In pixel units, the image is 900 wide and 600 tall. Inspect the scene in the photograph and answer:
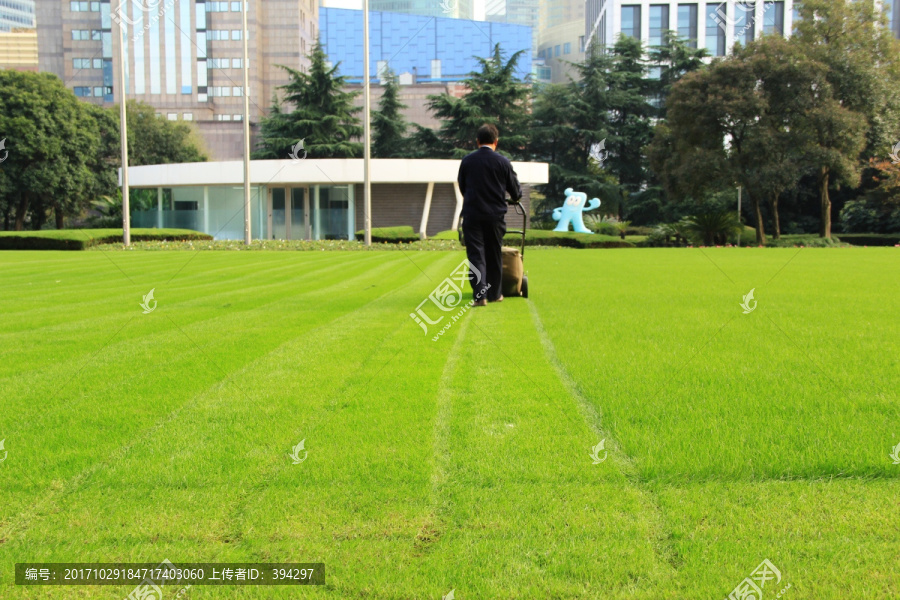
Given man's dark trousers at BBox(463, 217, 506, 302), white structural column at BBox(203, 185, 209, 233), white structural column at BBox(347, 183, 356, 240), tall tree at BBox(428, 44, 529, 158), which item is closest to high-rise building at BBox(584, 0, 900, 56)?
tall tree at BBox(428, 44, 529, 158)

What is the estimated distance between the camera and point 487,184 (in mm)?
9109

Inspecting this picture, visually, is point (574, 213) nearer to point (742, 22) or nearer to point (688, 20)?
point (688, 20)

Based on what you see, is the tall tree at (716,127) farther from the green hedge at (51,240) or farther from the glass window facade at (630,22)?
the glass window facade at (630,22)

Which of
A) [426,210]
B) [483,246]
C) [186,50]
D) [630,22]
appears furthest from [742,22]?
[483,246]

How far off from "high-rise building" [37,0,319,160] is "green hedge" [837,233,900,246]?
67.6 metres

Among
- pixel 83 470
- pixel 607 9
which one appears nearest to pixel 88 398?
pixel 83 470

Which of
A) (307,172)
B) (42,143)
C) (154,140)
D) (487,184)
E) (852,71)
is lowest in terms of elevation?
(487,184)

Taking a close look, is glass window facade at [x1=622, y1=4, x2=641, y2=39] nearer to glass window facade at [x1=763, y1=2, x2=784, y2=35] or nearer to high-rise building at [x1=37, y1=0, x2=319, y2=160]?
glass window facade at [x1=763, y1=2, x2=784, y2=35]

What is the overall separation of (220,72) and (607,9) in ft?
156

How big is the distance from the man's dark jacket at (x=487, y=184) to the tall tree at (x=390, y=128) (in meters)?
47.7

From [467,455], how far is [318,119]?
51.0 metres

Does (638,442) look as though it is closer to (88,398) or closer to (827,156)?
(88,398)

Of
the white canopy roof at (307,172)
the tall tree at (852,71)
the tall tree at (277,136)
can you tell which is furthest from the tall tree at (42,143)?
the tall tree at (852,71)

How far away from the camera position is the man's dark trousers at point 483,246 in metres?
9.12
